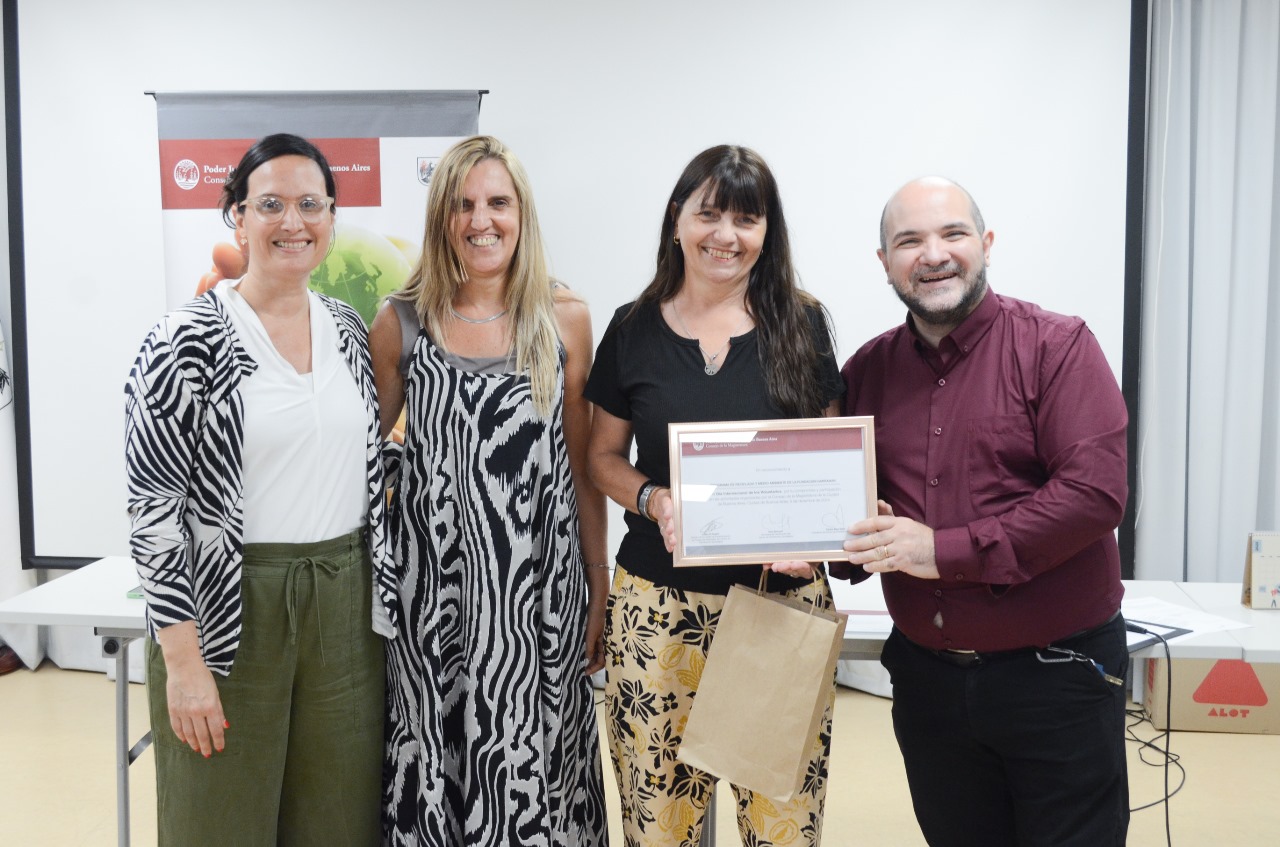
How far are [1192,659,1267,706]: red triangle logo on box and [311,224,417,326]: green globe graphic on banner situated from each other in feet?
12.1

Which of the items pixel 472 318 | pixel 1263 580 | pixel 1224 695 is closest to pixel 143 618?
pixel 472 318

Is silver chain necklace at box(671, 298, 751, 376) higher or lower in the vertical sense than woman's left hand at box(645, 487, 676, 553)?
higher

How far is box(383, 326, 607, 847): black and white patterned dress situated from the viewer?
2049mm

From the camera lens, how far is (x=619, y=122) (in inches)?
169

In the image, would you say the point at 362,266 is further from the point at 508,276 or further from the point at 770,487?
the point at 770,487

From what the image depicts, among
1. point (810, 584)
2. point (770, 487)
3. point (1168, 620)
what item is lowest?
point (1168, 620)

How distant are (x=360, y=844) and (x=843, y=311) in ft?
9.87

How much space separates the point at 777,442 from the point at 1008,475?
0.43 metres

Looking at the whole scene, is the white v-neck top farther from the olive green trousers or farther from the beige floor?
the beige floor

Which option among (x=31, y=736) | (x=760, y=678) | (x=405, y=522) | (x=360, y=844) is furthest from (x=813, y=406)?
(x=31, y=736)

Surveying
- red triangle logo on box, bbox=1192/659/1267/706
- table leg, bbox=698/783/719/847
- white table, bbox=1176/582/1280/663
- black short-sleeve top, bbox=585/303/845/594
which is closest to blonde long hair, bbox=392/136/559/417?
black short-sleeve top, bbox=585/303/845/594

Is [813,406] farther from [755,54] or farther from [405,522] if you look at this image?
[755,54]
